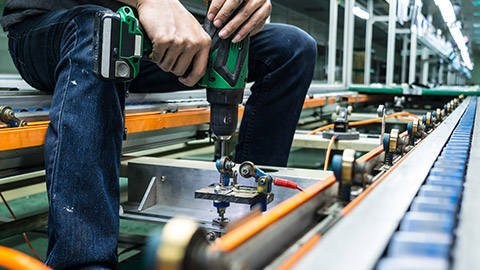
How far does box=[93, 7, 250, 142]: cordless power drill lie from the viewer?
0.88 metres

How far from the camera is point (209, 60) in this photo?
46.3 inches

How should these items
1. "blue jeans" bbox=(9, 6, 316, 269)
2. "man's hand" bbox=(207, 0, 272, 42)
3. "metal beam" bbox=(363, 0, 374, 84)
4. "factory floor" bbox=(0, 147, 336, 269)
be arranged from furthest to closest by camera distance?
"metal beam" bbox=(363, 0, 374, 84) < "factory floor" bbox=(0, 147, 336, 269) < "man's hand" bbox=(207, 0, 272, 42) < "blue jeans" bbox=(9, 6, 316, 269)

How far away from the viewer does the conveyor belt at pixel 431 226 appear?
0.38 meters

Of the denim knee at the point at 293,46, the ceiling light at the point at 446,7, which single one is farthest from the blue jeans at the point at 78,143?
the ceiling light at the point at 446,7

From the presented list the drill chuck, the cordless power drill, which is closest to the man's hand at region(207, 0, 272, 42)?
the cordless power drill

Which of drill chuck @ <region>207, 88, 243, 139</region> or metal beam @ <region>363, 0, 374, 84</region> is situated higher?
metal beam @ <region>363, 0, 374, 84</region>

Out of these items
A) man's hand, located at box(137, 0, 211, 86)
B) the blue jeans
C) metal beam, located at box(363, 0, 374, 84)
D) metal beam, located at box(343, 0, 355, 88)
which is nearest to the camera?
the blue jeans

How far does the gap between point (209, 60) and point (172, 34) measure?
225 millimetres

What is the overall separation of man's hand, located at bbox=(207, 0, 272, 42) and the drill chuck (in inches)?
5.5

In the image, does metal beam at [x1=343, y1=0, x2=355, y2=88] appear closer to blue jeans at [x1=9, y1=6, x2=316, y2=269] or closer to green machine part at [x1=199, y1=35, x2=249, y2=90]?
green machine part at [x1=199, y1=35, x2=249, y2=90]

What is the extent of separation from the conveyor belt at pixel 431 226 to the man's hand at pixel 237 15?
0.63 meters

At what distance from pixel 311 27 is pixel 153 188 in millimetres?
7050

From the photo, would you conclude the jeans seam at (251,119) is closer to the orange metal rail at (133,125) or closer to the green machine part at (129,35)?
the orange metal rail at (133,125)

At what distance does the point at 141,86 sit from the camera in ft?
5.18
